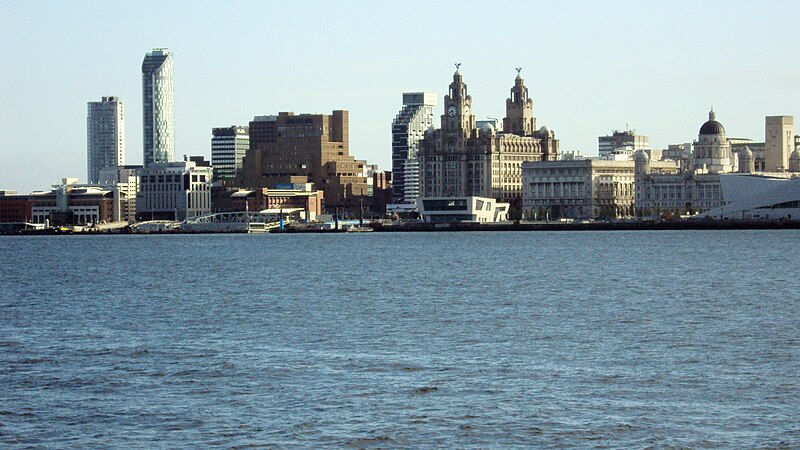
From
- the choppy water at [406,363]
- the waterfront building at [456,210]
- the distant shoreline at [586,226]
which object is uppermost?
the waterfront building at [456,210]

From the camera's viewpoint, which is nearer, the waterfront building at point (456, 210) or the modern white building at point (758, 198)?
the modern white building at point (758, 198)

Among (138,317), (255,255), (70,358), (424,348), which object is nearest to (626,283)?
(138,317)

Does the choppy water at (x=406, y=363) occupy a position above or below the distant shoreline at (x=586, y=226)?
below

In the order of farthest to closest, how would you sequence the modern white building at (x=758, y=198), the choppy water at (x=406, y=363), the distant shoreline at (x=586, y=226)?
the modern white building at (x=758, y=198), the distant shoreline at (x=586, y=226), the choppy water at (x=406, y=363)

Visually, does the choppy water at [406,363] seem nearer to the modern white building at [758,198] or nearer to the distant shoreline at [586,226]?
the distant shoreline at [586,226]

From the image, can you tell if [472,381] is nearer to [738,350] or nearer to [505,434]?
[505,434]

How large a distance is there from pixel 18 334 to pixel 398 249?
248 feet

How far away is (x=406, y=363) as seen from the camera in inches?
1367

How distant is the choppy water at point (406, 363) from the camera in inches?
1060

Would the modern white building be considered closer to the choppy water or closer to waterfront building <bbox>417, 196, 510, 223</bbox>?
waterfront building <bbox>417, 196, 510, 223</bbox>

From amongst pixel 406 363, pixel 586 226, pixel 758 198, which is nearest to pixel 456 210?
pixel 586 226

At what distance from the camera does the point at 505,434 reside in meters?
26.5

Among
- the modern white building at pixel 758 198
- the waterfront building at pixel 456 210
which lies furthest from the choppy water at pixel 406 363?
the waterfront building at pixel 456 210

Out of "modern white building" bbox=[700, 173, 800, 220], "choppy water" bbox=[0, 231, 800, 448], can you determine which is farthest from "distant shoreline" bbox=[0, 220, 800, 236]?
"choppy water" bbox=[0, 231, 800, 448]
